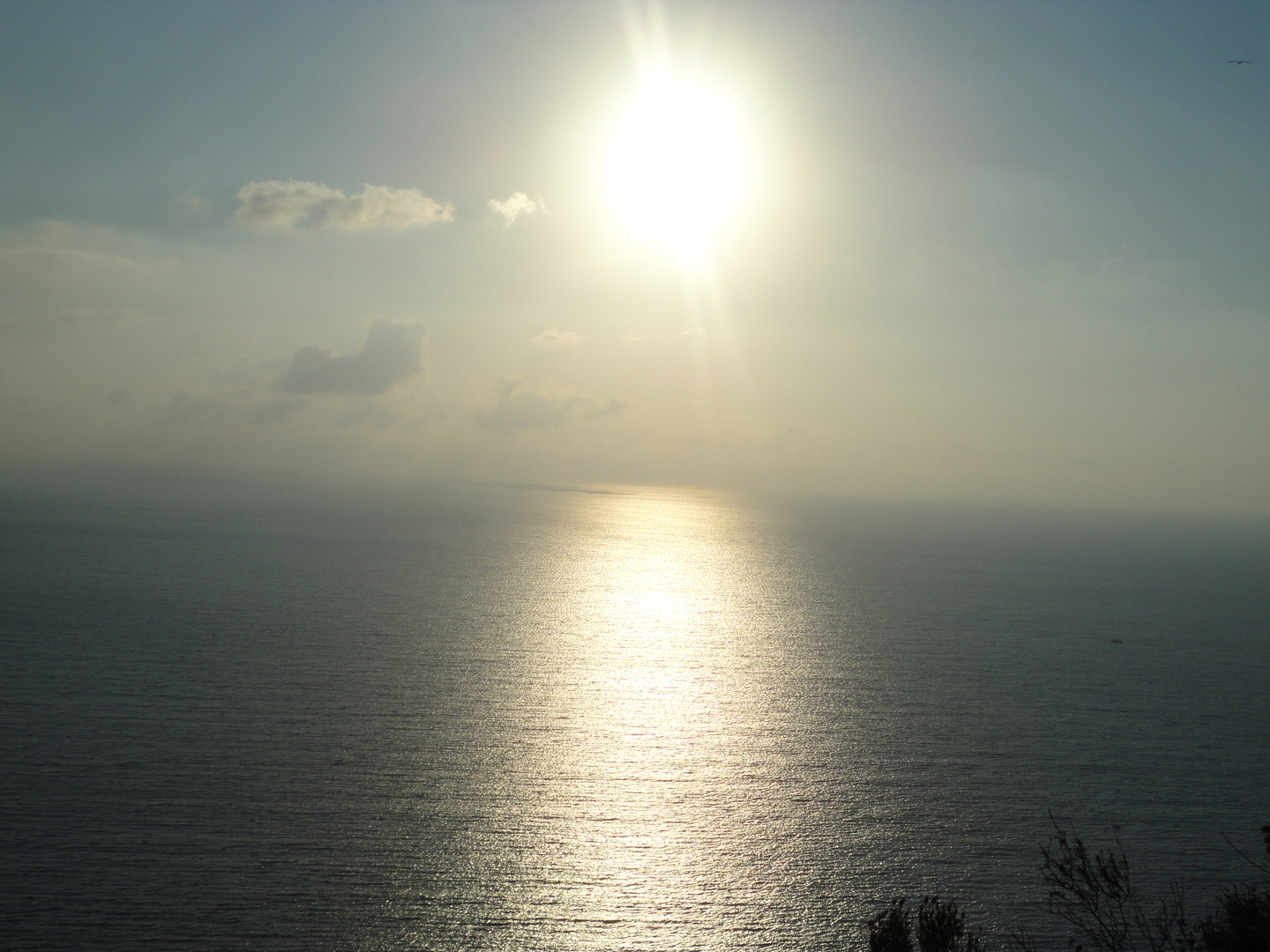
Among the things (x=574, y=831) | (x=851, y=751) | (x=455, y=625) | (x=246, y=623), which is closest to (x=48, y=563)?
(x=246, y=623)

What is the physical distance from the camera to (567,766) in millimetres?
45656

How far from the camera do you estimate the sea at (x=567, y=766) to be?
3123 centimetres

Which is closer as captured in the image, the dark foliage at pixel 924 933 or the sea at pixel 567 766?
the dark foliage at pixel 924 933

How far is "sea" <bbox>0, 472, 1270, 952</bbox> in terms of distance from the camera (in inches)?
1230

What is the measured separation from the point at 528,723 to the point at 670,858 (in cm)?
1832

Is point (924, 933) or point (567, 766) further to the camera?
point (567, 766)

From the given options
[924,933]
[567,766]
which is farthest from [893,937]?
[567,766]

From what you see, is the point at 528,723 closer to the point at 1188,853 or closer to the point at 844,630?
the point at 1188,853

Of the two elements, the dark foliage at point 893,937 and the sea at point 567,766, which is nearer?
the dark foliage at point 893,937

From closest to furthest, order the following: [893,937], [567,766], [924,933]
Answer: [893,937], [924,933], [567,766]

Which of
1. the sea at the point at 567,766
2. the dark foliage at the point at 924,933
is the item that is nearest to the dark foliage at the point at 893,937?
the dark foliage at the point at 924,933

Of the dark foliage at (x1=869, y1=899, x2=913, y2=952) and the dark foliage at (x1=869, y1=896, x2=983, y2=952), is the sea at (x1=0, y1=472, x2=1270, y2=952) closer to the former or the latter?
the dark foliage at (x1=869, y1=896, x2=983, y2=952)

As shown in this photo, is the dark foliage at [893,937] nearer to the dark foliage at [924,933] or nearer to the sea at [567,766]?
the dark foliage at [924,933]

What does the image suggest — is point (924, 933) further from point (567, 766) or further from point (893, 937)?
point (567, 766)
